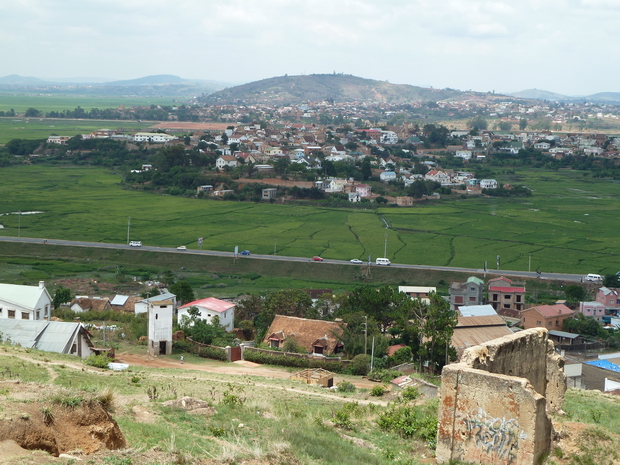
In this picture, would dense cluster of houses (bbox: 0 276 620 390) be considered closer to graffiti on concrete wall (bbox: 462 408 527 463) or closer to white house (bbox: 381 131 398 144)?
graffiti on concrete wall (bbox: 462 408 527 463)

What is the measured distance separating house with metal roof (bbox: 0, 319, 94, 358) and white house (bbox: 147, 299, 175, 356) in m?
2.14

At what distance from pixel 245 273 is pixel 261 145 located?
66.8 m

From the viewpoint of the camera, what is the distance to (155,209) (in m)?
66.4

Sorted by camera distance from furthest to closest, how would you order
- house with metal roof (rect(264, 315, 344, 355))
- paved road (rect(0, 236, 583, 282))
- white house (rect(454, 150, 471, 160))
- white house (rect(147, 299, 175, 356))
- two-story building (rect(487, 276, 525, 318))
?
1. white house (rect(454, 150, 471, 160))
2. paved road (rect(0, 236, 583, 282))
3. two-story building (rect(487, 276, 525, 318))
4. house with metal roof (rect(264, 315, 344, 355))
5. white house (rect(147, 299, 175, 356))

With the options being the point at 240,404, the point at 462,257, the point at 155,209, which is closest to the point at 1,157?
the point at 155,209

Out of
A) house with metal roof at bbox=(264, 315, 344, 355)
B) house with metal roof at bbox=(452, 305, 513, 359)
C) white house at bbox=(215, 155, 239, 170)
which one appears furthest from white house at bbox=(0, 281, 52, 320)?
white house at bbox=(215, 155, 239, 170)

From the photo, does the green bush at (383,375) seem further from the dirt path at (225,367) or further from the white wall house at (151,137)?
Answer: the white wall house at (151,137)

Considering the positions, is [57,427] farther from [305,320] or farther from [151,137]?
[151,137]

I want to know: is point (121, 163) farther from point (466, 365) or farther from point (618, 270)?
point (466, 365)

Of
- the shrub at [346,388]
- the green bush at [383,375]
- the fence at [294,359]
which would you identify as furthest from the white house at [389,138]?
the shrub at [346,388]

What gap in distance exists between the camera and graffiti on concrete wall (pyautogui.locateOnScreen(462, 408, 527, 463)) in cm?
1009

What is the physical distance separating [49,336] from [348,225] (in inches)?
1601

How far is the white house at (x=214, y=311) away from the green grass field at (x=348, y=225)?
62.2 ft

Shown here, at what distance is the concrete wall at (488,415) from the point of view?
9.97m
